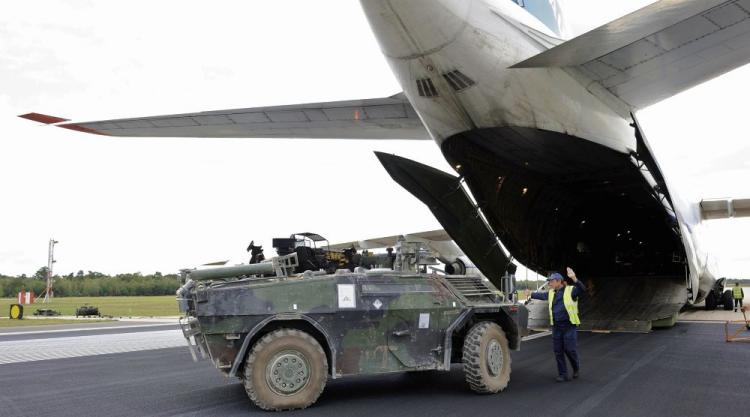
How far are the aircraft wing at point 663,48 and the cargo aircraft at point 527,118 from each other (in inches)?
0.9

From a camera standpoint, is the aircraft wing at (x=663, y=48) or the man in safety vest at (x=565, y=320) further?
the man in safety vest at (x=565, y=320)

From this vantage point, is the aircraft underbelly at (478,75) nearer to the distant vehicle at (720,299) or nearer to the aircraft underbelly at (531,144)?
the aircraft underbelly at (531,144)

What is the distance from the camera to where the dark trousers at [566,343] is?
24.9 ft

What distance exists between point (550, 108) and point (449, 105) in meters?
1.51

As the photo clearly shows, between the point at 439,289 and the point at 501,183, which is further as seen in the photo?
the point at 501,183

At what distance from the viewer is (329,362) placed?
6.12m

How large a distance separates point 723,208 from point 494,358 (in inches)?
636

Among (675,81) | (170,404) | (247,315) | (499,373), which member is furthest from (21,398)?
(675,81)

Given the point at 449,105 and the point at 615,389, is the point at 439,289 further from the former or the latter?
the point at 449,105

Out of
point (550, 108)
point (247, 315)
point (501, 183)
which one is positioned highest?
point (550, 108)

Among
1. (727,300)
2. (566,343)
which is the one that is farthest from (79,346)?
(727,300)

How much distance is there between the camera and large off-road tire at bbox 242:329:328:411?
5695mm

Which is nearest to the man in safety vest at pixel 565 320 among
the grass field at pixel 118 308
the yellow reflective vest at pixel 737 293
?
the yellow reflective vest at pixel 737 293

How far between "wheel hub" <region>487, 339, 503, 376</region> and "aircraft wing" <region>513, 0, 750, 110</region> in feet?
12.1
